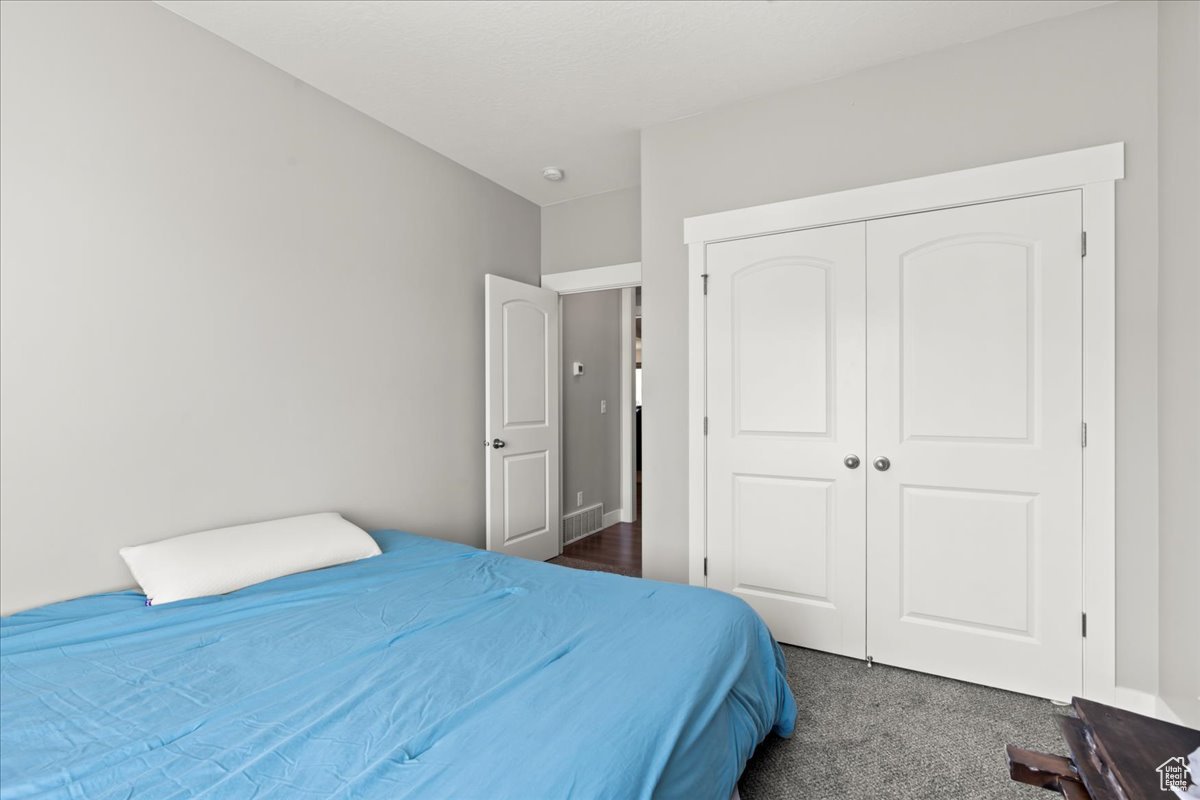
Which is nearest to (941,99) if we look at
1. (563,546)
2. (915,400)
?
(915,400)

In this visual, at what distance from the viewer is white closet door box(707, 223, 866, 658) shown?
2.48 m

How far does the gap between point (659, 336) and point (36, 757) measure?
2565mm

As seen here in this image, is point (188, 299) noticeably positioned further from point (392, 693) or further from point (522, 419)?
point (522, 419)

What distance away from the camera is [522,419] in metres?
3.73

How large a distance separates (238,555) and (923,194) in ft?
9.78

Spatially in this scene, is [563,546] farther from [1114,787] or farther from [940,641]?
[1114,787]

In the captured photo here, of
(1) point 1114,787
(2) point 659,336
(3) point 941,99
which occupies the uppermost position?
(3) point 941,99

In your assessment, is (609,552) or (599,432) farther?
(599,432)

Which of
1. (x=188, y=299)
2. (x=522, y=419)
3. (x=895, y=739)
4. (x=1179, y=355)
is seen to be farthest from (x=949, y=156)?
(x=188, y=299)

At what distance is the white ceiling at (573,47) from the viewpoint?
2.07 meters

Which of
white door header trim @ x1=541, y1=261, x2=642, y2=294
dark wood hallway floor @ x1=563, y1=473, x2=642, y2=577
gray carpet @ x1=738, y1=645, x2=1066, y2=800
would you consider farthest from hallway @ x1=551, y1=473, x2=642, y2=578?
white door header trim @ x1=541, y1=261, x2=642, y2=294

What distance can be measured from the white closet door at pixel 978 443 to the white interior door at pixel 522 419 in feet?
7.00

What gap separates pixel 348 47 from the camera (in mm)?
2281

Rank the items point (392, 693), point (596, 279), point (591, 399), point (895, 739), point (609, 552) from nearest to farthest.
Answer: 1. point (392, 693)
2. point (895, 739)
3. point (596, 279)
4. point (609, 552)
5. point (591, 399)
